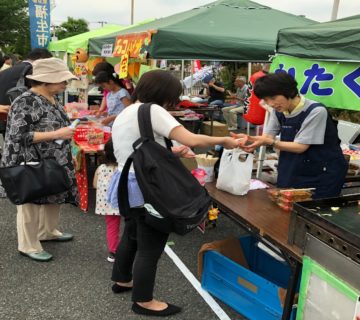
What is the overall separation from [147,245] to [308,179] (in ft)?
4.07

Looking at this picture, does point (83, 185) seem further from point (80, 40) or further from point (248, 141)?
point (80, 40)

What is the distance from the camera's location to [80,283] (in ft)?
10.2

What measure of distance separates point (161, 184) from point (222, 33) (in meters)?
3.58

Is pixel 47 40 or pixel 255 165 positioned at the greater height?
pixel 47 40

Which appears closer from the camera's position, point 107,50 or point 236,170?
point 236,170

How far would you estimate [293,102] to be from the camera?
267 centimetres

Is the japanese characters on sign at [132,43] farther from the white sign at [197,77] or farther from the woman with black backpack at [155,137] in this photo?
the white sign at [197,77]

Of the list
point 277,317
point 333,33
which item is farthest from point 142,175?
point 333,33

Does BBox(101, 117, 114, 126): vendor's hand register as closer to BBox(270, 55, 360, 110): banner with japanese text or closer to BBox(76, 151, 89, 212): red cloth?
BBox(76, 151, 89, 212): red cloth

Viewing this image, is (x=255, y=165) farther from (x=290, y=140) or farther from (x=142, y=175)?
(x=142, y=175)

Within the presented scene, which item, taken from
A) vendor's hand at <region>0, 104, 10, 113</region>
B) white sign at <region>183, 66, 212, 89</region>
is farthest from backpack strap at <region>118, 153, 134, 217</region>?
white sign at <region>183, 66, 212, 89</region>

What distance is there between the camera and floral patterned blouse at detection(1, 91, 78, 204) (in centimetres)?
301

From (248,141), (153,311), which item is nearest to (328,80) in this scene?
(248,141)

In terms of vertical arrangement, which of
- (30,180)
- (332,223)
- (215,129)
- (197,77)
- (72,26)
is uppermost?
(72,26)
